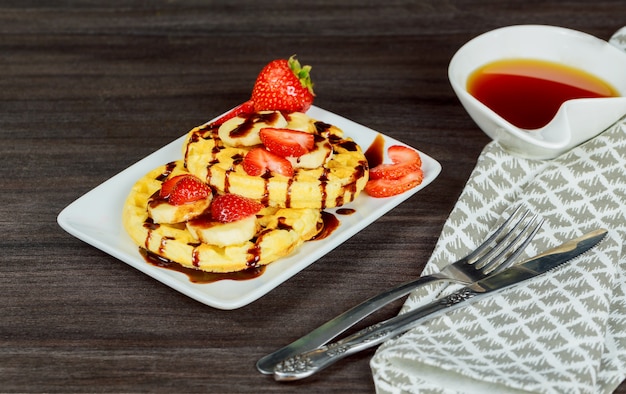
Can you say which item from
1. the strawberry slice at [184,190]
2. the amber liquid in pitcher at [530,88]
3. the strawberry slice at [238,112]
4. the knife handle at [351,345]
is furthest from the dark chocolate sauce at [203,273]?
the amber liquid in pitcher at [530,88]

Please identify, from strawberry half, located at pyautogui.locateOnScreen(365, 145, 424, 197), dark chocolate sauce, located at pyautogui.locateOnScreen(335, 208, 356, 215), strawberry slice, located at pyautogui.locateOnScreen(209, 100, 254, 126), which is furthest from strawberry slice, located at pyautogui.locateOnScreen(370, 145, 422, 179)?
strawberry slice, located at pyautogui.locateOnScreen(209, 100, 254, 126)

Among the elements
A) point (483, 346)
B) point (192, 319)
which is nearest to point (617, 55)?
point (483, 346)

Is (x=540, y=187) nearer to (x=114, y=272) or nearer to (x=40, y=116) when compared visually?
(x=114, y=272)

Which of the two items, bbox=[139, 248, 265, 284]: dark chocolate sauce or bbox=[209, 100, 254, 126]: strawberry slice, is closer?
bbox=[139, 248, 265, 284]: dark chocolate sauce

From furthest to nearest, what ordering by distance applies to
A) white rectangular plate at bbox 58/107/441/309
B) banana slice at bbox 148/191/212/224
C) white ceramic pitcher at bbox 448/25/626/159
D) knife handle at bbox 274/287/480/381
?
white ceramic pitcher at bbox 448/25/626/159, banana slice at bbox 148/191/212/224, white rectangular plate at bbox 58/107/441/309, knife handle at bbox 274/287/480/381

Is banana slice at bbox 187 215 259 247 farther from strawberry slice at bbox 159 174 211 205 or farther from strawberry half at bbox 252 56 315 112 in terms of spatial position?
strawberry half at bbox 252 56 315 112

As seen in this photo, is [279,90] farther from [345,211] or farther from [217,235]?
[217,235]
